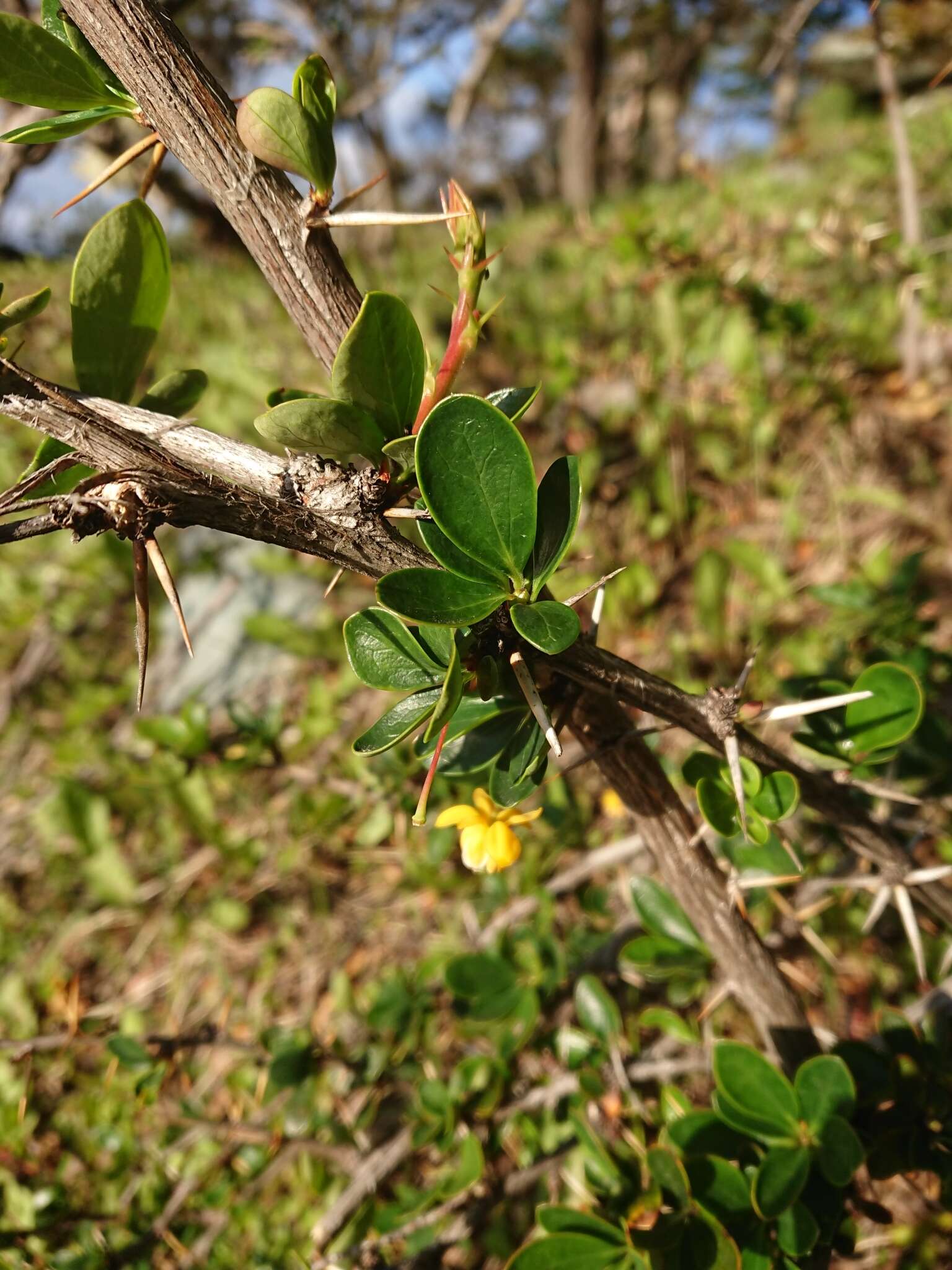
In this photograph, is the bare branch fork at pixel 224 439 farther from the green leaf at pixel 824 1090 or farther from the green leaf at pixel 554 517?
the green leaf at pixel 824 1090

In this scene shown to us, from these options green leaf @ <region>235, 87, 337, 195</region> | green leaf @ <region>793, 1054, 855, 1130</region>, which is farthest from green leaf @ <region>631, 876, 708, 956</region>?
green leaf @ <region>235, 87, 337, 195</region>

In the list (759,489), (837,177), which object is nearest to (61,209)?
(759,489)

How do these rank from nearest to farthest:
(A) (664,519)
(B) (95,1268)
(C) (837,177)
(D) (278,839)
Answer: (B) (95,1268), (D) (278,839), (A) (664,519), (C) (837,177)

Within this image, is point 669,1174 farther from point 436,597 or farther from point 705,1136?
point 436,597

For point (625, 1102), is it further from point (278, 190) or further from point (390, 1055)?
point (278, 190)

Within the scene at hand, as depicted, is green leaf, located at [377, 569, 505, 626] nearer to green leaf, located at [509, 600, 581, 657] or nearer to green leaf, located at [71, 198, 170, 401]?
green leaf, located at [509, 600, 581, 657]

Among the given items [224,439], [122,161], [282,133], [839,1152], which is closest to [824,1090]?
[839,1152]

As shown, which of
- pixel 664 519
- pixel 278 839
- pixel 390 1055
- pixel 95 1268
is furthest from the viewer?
pixel 664 519
